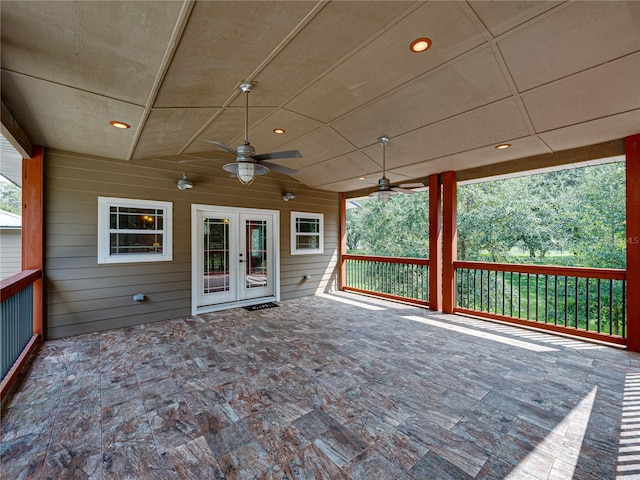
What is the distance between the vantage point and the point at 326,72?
2678mm

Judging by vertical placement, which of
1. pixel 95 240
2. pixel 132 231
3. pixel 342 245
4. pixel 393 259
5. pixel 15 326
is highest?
pixel 132 231

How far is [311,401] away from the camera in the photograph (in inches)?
96.5

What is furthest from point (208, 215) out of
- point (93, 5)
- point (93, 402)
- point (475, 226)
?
point (475, 226)

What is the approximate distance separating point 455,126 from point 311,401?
3.68 m

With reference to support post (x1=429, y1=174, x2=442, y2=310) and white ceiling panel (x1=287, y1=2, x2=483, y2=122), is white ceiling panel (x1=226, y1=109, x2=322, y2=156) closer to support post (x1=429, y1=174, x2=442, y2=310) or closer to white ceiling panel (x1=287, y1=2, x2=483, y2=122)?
white ceiling panel (x1=287, y1=2, x2=483, y2=122)

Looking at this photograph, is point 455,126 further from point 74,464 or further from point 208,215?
point 74,464

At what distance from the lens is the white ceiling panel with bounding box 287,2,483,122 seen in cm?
208

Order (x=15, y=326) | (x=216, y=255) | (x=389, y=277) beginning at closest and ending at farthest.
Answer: (x=15, y=326)
(x=216, y=255)
(x=389, y=277)

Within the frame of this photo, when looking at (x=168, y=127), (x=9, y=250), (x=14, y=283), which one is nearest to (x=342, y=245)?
(x=168, y=127)

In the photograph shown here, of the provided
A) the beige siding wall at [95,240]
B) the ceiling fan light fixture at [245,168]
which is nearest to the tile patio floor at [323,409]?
the beige siding wall at [95,240]

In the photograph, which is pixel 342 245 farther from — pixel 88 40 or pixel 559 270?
pixel 88 40

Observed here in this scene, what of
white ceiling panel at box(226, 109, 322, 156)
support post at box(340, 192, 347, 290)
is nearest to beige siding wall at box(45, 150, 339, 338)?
white ceiling panel at box(226, 109, 322, 156)

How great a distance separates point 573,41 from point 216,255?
5.66 metres

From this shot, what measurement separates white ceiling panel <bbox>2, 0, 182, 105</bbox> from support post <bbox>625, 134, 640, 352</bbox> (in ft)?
17.2
